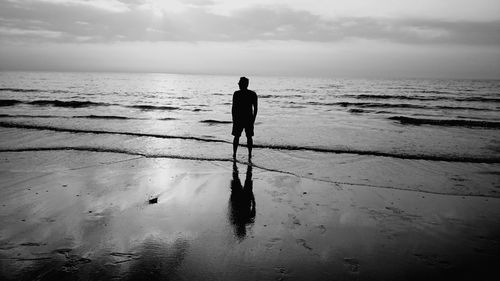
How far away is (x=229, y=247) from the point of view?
149 inches

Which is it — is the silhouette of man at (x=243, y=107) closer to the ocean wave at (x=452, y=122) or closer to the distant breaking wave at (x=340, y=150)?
the distant breaking wave at (x=340, y=150)

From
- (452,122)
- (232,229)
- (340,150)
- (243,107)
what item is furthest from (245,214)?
(452,122)

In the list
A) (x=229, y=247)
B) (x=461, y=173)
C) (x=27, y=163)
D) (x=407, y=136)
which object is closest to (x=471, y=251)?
(x=229, y=247)

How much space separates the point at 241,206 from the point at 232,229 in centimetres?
93

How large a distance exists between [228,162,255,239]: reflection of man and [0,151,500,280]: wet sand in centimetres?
2

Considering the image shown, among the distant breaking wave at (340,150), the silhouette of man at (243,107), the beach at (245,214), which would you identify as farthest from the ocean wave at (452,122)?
the silhouette of man at (243,107)

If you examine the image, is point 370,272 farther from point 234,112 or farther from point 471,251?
point 234,112

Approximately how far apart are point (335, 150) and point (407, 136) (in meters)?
5.34

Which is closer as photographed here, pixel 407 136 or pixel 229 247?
pixel 229 247

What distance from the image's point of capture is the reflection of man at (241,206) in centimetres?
444

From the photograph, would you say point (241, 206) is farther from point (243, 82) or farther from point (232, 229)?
point (243, 82)

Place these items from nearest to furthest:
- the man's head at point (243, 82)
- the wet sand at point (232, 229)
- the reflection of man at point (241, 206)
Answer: the wet sand at point (232, 229)
the reflection of man at point (241, 206)
the man's head at point (243, 82)

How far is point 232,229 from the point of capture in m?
4.31

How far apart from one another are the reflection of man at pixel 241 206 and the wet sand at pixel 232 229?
0.8 inches
